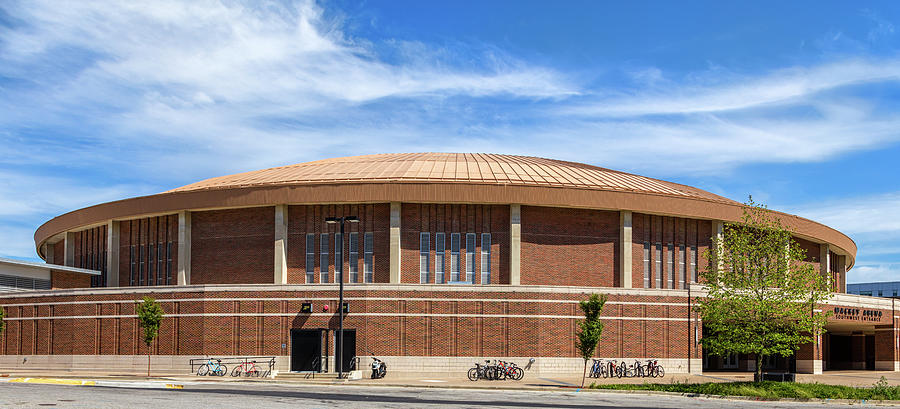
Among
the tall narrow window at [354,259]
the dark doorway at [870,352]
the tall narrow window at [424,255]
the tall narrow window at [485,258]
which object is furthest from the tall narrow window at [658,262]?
the dark doorway at [870,352]

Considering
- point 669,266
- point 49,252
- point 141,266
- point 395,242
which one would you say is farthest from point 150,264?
point 669,266

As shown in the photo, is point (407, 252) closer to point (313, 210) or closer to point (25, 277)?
point (313, 210)

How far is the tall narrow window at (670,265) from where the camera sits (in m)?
54.6

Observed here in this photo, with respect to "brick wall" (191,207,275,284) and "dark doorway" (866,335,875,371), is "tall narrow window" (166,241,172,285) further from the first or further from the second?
"dark doorway" (866,335,875,371)

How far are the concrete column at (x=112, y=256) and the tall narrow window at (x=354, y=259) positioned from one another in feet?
59.1

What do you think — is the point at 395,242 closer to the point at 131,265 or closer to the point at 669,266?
the point at 669,266

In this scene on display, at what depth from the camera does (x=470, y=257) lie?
167 ft

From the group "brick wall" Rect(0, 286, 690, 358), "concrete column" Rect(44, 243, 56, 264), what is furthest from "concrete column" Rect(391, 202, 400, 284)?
"concrete column" Rect(44, 243, 56, 264)

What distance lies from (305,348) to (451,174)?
15029mm

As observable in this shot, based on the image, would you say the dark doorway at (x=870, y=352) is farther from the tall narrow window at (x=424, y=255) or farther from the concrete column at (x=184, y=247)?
the concrete column at (x=184, y=247)

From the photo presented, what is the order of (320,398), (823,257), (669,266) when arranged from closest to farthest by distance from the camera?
(320,398)
(669,266)
(823,257)

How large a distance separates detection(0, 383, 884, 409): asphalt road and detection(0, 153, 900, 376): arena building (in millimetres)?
10231

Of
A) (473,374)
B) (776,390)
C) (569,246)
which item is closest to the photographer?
(776,390)

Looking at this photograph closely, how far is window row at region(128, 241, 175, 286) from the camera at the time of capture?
5578 cm
